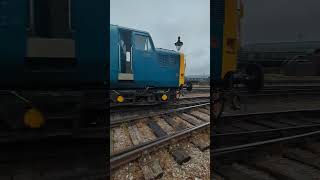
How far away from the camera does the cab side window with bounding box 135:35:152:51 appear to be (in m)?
A: 9.47

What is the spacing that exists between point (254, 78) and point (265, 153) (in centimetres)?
166

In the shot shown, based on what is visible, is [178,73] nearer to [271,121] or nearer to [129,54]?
[129,54]

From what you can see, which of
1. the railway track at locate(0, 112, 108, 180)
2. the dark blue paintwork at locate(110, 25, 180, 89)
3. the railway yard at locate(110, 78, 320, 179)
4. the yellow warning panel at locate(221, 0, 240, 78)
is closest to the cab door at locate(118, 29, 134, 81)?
the dark blue paintwork at locate(110, 25, 180, 89)

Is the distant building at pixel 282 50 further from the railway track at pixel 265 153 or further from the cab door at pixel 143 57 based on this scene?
the railway track at pixel 265 153

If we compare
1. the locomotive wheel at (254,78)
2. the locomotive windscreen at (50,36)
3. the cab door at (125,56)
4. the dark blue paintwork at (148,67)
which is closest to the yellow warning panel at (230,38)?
the locomotive wheel at (254,78)

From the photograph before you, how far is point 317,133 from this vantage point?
4797 mm

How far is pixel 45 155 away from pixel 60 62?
122cm

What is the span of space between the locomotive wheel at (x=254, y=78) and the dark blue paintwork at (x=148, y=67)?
438 centimetres

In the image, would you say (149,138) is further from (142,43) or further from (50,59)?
(142,43)

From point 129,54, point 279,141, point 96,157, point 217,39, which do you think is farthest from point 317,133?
point 129,54

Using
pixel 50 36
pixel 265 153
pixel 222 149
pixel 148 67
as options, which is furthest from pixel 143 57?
pixel 265 153

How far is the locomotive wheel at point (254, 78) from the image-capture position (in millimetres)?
5160

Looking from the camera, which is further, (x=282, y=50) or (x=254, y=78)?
(x=282, y=50)

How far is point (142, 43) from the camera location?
965 centimetres
